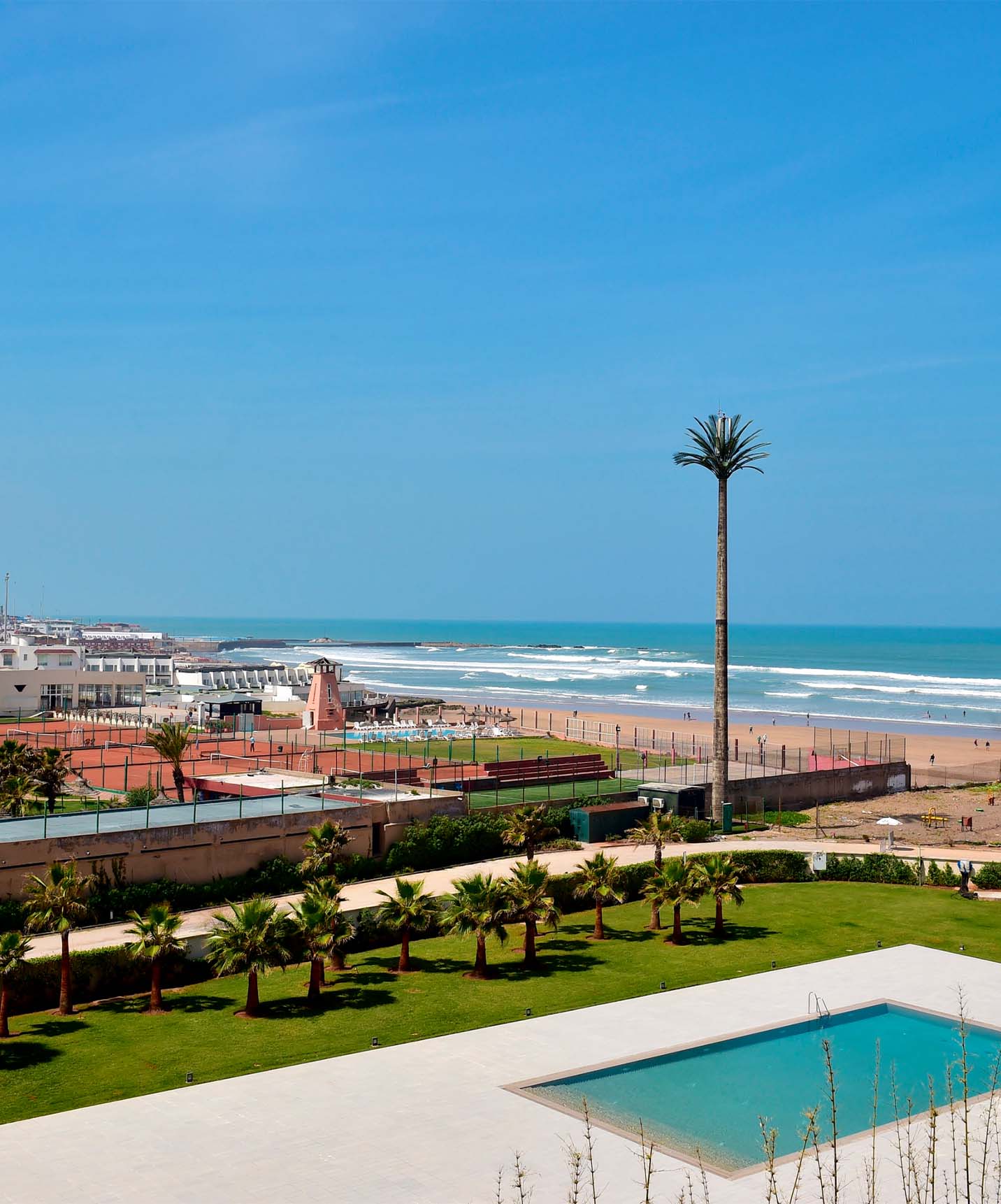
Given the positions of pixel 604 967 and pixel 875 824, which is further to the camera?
pixel 875 824

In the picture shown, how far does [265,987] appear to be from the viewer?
25578 mm

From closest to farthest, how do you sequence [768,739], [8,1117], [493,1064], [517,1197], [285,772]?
[517,1197]
[8,1117]
[493,1064]
[285,772]
[768,739]

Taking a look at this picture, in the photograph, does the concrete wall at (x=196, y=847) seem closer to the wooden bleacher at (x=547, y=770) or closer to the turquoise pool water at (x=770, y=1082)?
the wooden bleacher at (x=547, y=770)

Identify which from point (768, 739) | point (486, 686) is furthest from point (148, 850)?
point (486, 686)

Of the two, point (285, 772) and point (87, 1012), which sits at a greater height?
point (285, 772)

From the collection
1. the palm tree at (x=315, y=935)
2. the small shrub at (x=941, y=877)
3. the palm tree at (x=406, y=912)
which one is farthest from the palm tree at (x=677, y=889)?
the small shrub at (x=941, y=877)

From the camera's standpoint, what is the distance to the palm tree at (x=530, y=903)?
1049 inches

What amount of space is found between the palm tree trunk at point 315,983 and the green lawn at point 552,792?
15.6m

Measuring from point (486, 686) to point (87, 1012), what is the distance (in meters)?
116

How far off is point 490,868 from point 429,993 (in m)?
11.7

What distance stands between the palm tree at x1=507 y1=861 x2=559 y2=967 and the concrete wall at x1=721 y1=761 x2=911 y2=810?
1960cm

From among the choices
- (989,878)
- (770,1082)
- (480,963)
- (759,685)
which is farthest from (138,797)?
(759,685)

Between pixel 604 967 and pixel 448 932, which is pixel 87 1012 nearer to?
pixel 448 932

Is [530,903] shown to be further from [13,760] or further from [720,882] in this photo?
[13,760]
